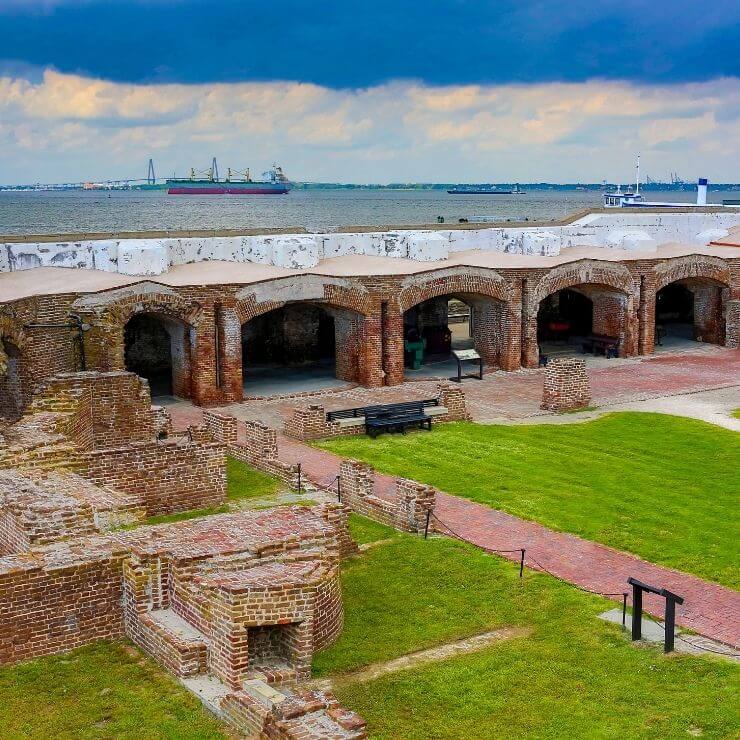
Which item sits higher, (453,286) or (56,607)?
(453,286)

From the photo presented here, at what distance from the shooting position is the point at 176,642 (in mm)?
10172

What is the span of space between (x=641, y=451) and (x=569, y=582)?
7202mm

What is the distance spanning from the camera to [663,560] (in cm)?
1341

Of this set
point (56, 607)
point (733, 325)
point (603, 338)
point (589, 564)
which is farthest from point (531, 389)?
point (56, 607)

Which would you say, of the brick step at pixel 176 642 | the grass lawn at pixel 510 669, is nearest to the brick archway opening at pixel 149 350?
the grass lawn at pixel 510 669

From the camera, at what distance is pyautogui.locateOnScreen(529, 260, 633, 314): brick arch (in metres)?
28.4

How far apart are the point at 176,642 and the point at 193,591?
20.8 inches

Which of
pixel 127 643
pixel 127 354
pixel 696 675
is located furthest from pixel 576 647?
pixel 127 354

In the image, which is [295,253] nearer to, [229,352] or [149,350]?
[149,350]

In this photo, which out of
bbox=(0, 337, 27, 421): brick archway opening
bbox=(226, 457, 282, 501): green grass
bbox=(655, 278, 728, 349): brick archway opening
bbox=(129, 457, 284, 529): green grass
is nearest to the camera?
bbox=(129, 457, 284, 529): green grass

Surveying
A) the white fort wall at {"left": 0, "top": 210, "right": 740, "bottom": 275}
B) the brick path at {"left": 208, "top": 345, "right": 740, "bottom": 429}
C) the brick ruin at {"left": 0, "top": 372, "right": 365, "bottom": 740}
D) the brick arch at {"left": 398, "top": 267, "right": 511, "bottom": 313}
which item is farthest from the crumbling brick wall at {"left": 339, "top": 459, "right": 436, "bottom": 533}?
the white fort wall at {"left": 0, "top": 210, "right": 740, "bottom": 275}

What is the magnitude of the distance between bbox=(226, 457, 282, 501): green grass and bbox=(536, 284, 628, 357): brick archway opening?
13.7 m

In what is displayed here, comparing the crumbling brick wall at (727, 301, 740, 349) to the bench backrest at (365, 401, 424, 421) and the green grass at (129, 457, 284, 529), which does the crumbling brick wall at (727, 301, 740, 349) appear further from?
the green grass at (129, 457, 284, 529)

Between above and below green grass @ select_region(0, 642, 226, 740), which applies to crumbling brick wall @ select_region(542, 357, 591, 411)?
above
